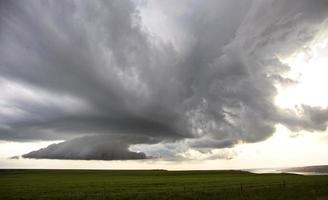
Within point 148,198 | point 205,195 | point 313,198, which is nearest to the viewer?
point 313,198

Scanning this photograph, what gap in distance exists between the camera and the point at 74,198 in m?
39.5

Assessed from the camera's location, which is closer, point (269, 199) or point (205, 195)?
point (269, 199)

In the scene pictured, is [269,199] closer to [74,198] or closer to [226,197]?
[226,197]

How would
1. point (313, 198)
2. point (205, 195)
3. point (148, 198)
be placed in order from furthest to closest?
point (205, 195)
point (148, 198)
point (313, 198)

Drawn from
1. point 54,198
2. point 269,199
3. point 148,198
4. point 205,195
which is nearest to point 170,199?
point 148,198

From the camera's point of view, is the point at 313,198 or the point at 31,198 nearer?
the point at 313,198

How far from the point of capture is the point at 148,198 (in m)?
37.0

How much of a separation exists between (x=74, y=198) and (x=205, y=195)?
53.5ft

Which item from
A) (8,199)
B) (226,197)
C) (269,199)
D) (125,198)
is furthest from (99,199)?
(269,199)

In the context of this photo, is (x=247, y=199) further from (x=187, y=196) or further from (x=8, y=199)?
(x=8, y=199)

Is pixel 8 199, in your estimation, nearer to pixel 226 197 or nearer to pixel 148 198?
pixel 148 198

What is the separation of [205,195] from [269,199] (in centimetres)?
782

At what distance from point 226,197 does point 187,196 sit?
4.64m

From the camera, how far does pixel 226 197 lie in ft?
123
